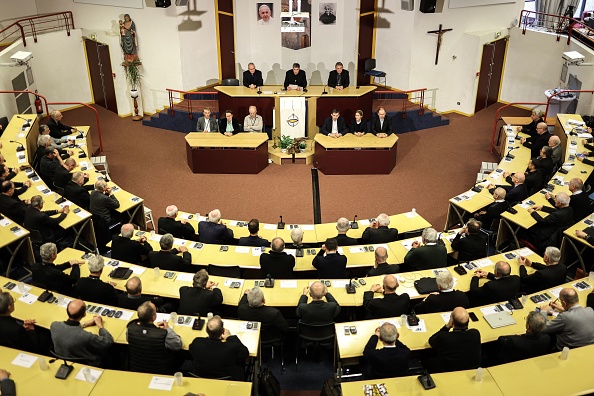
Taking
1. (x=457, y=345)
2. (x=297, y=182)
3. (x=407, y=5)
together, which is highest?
(x=407, y=5)

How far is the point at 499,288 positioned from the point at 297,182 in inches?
242

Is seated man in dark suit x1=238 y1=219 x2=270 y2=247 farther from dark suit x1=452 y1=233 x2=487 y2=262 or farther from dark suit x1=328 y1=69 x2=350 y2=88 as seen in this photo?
dark suit x1=328 y1=69 x2=350 y2=88

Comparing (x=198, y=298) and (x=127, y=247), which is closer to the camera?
(x=198, y=298)

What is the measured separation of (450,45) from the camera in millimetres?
15562

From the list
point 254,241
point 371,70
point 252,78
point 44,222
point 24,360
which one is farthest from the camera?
point 371,70

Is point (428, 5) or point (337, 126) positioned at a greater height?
point (428, 5)

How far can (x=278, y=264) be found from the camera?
7.71 meters

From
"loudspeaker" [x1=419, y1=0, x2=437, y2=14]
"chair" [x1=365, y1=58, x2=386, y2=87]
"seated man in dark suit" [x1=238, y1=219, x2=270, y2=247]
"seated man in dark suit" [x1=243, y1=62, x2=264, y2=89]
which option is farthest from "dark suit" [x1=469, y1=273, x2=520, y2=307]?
"chair" [x1=365, y1=58, x2=386, y2=87]

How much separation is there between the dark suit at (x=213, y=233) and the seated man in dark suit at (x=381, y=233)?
210 cm

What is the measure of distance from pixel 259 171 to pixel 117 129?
15.8 feet

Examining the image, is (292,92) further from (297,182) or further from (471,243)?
(471,243)

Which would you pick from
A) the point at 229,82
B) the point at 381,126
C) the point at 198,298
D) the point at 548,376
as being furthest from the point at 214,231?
the point at 229,82

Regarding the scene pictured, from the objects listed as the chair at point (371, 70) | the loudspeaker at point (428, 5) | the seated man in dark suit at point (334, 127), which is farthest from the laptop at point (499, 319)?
the chair at point (371, 70)

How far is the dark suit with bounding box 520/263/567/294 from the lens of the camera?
24.1 feet
